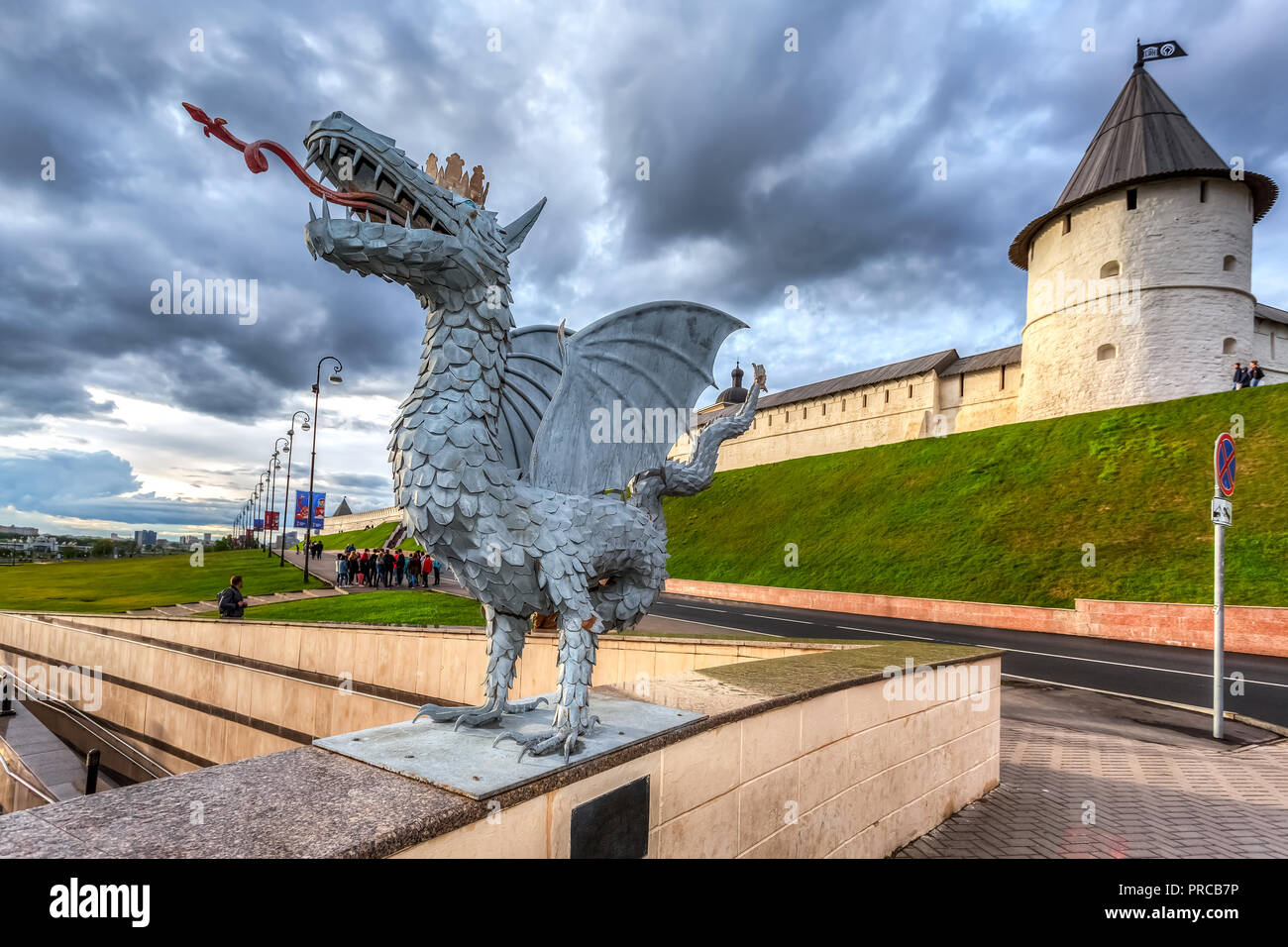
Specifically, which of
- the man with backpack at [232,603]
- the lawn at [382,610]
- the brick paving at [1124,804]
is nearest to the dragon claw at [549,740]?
the brick paving at [1124,804]

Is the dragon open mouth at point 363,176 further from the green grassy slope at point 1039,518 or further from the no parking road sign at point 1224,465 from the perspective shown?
the green grassy slope at point 1039,518

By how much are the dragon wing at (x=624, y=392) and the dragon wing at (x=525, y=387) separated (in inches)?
5.5

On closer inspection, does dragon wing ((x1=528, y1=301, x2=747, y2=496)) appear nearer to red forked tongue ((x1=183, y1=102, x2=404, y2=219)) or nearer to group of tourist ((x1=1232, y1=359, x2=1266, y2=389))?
red forked tongue ((x1=183, y1=102, x2=404, y2=219))

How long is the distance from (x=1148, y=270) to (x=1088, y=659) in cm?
2254

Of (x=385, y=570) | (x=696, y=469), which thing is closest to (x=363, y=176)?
(x=696, y=469)

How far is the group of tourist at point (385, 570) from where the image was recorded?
21219 mm

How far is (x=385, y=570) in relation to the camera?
21.1m

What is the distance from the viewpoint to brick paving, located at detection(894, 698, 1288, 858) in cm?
418

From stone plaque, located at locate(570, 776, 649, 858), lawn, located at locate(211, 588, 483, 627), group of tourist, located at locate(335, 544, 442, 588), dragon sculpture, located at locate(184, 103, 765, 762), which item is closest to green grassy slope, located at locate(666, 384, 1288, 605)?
lawn, located at locate(211, 588, 483, 627)

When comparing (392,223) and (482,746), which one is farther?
(392,223)

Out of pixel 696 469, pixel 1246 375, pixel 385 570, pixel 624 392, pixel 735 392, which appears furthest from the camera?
pixel 735 392

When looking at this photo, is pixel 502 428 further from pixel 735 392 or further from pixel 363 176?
pixel 735 392
